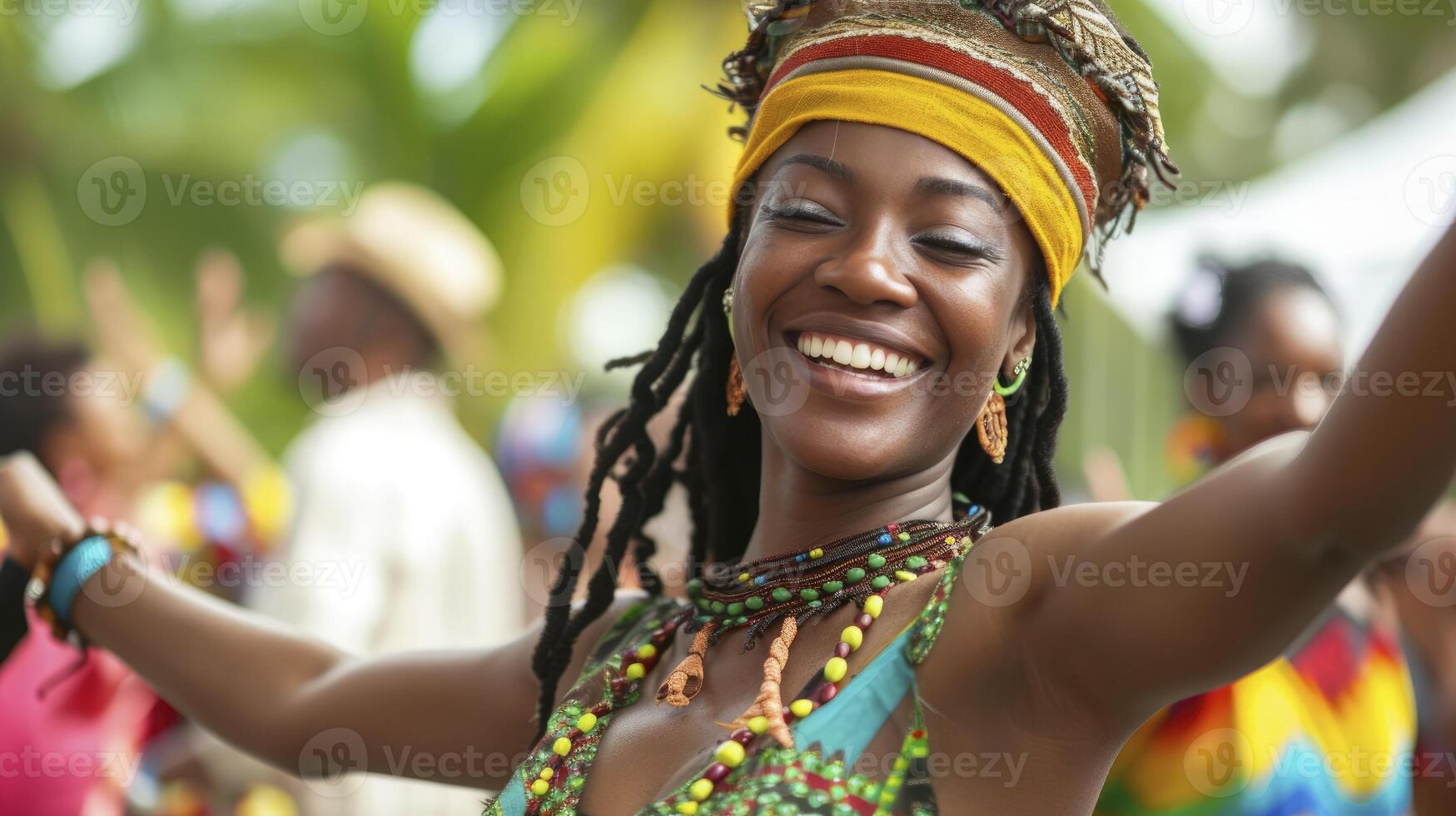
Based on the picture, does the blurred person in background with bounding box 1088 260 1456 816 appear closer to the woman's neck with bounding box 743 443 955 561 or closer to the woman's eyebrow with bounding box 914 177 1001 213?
the woman's neck with bounding box 743 443 955 561

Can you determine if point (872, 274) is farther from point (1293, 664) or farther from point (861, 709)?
point (1293, 664)

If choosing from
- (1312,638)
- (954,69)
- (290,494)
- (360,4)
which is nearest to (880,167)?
(954,69)

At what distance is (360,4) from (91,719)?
7.88m

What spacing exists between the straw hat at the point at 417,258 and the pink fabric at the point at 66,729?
212cm

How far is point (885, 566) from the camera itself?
2.11 metres

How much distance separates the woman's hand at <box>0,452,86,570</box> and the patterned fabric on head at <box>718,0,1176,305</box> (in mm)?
1671

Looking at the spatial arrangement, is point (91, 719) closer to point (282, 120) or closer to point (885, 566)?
point (885, 566)

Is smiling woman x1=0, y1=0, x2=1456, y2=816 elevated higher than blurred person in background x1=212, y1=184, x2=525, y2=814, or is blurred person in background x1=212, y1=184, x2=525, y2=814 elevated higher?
blurred person in background x1=212, y1=184, x2=525, y2=814

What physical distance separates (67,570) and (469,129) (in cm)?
883

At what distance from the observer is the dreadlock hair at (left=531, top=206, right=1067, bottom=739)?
98.7 inches

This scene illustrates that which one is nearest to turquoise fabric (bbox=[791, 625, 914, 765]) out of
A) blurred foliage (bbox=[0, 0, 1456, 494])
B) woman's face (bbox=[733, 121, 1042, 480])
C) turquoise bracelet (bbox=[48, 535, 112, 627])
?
woman's face (bbox=[733, 121, 1042, 480])

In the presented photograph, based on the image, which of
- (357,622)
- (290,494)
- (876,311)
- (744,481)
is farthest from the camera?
(290,494)

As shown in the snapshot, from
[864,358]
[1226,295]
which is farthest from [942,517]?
[1226,295]

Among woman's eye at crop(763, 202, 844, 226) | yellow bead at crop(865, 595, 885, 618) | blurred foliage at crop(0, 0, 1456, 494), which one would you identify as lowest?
yellow bead at crop(865, 595, 885, 618)
